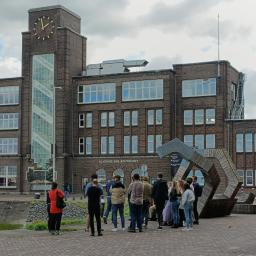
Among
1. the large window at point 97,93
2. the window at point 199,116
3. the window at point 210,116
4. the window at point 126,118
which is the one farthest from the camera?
the large window at point 97,93

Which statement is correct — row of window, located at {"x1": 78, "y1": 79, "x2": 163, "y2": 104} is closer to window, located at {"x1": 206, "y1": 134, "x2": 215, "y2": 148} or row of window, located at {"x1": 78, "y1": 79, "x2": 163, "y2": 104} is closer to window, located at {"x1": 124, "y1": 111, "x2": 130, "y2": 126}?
window, located at {"x1": 124, "y1": 111, "x2": 130, "y2": 126}

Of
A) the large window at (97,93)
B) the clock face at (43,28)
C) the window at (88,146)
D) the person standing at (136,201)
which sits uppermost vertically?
→ the clock face at (43,28)

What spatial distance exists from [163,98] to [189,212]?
5229 cm

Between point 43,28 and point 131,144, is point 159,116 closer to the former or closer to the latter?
point 131,144

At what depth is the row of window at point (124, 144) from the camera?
74.2m

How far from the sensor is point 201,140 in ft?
239

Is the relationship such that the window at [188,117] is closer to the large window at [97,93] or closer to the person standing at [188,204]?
the large window at [97,93]

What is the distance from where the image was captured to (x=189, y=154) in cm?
2648

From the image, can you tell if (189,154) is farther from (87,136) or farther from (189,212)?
(87,136)

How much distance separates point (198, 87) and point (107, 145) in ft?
41.6

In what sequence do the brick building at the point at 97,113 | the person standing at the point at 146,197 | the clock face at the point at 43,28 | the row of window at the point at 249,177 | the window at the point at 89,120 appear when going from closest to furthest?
the person standing at the point at 146,197 < the row of window at the point at 249,177 < the brick building at the point at 97,113 < the window at the point at 89,120 < the clock face at the point at 43,28

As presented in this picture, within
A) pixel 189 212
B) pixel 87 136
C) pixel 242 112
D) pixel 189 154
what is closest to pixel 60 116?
pixel 87 136

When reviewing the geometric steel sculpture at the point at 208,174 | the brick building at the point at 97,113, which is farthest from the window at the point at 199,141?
the geometric steel sculpture at the point at 208,174

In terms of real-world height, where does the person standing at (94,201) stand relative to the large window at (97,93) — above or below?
below
